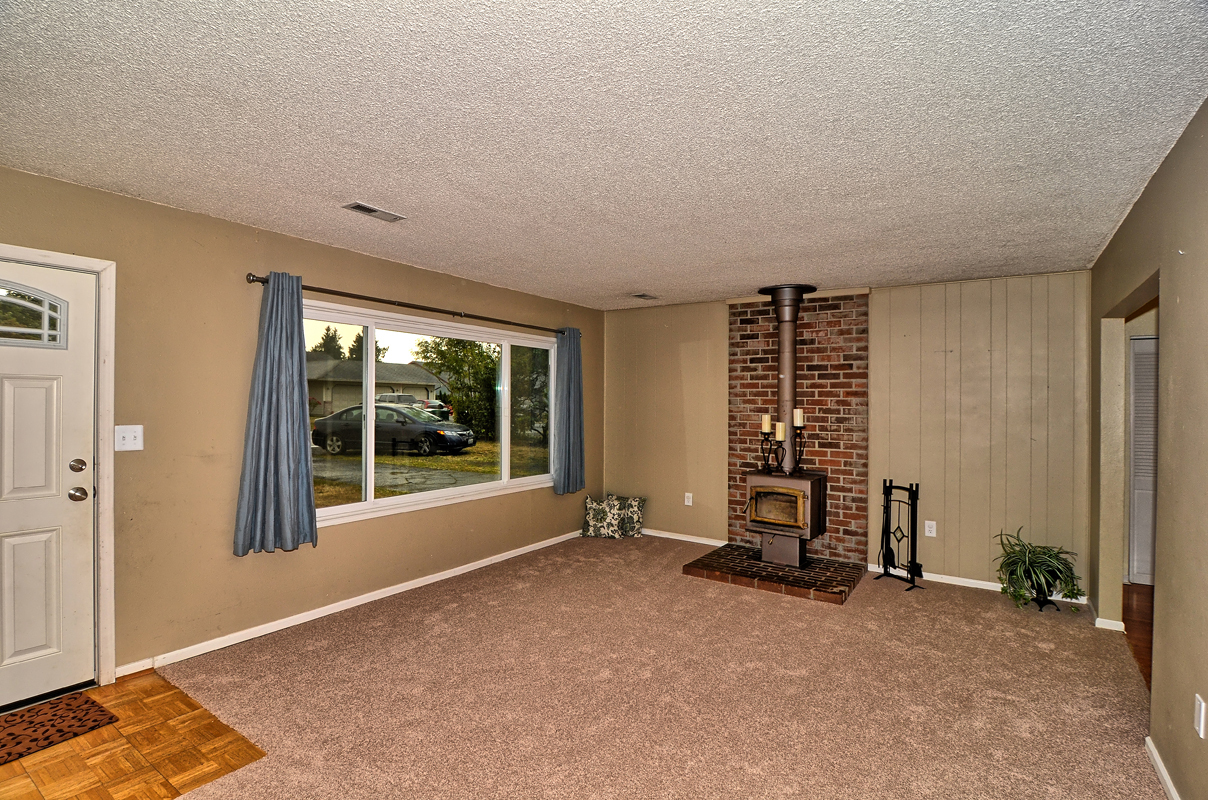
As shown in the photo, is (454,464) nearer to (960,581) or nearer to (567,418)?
(567,418)

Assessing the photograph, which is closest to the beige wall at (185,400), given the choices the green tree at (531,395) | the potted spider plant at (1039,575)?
the green tree at (531,395)

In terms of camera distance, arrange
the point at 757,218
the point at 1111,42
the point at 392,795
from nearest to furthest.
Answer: the point at 1111,42 < the point at 392,795 < the point at 757,218

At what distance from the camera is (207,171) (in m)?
2.61

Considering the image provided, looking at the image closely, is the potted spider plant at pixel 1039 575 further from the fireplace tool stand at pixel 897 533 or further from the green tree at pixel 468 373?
the green tree at pixel 468 373

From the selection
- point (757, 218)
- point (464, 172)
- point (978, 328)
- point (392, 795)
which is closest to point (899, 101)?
point (757, 218)

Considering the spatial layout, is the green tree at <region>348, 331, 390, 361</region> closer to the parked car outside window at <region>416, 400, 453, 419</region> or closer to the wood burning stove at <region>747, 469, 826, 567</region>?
the parked car outside window at <region>416, 400, 453, 419</region>

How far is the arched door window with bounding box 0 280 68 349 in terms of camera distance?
2.65m

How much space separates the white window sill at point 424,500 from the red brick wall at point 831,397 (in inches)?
78.5

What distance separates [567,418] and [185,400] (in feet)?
10.3

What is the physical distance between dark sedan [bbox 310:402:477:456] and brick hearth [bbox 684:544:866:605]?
2.12 meters

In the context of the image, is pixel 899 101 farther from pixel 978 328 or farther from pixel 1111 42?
pixel 978 328

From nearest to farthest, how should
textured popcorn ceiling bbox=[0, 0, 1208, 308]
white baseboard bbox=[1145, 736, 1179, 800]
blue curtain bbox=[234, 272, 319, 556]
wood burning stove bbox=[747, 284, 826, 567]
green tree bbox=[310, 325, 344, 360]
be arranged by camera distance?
textured popcorn ceiling bbox=[0, 0, 1208, 308]
white baseboard bbox=[1145, 736, 1179, 800]
blue curtain bbox=[234, 272, 319, 556]
green tree bbox=[310, 325, 344, 360]
wood burning stove bbox=[747, 284, 826, 567]

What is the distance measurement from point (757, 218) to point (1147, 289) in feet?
5.79

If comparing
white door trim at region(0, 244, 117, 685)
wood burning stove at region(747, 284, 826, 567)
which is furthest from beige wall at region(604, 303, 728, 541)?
white door trim at region(0, 244, 117, 685)
